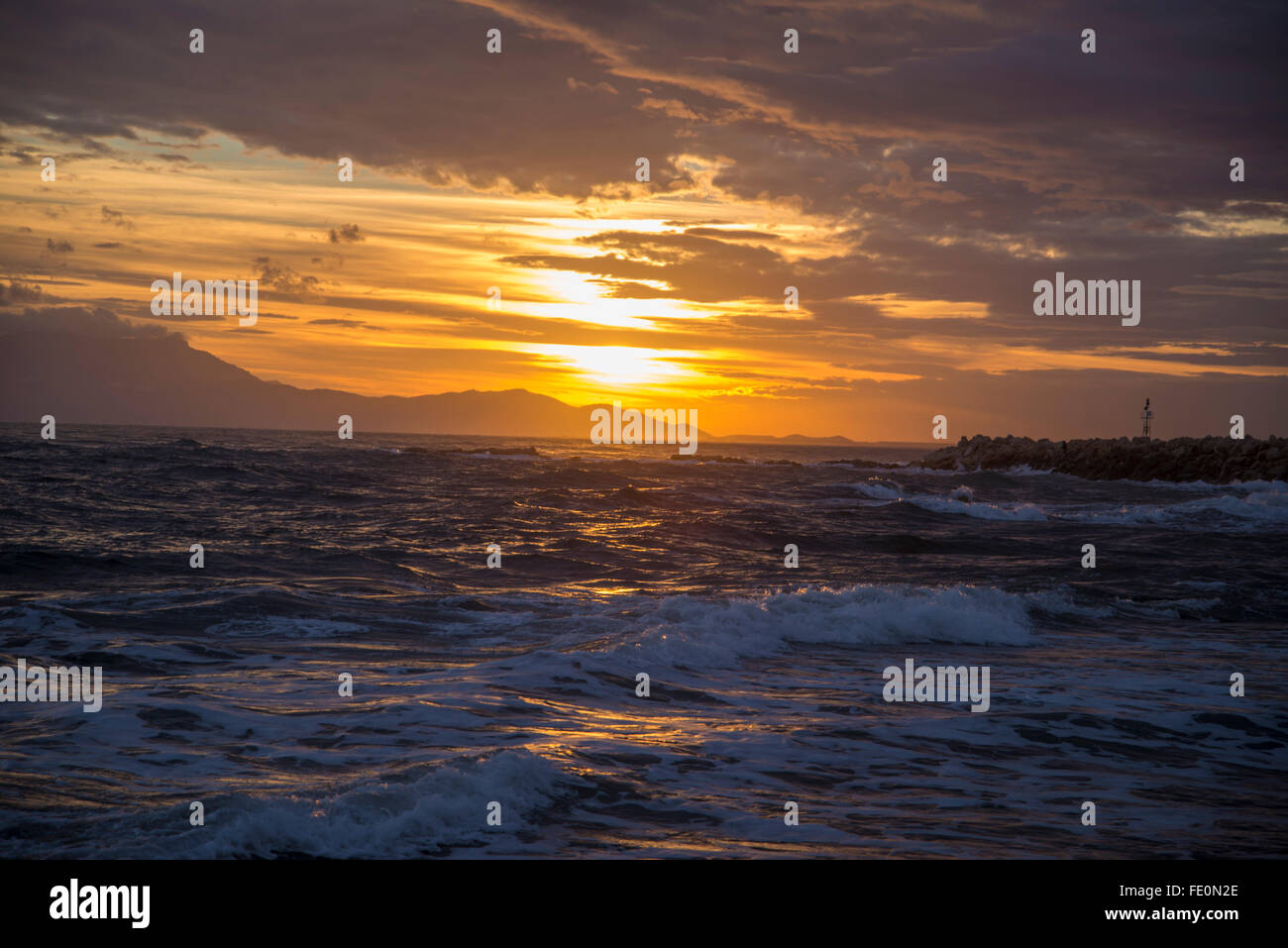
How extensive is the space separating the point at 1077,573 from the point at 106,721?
1868 centimetres

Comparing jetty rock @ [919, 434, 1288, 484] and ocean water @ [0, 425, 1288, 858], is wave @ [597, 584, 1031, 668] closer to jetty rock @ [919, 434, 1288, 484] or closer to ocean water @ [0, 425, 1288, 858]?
ocean water @ [0, 425, 1288, 858]

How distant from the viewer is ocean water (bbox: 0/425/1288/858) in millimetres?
5586

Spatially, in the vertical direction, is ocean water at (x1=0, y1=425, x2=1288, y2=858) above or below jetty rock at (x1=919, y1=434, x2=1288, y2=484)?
below

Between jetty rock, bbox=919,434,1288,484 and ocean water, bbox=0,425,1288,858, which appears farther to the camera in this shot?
jetty rock, bbox=919,434,1288,484

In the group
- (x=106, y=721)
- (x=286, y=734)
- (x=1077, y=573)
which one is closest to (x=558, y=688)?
(x=286, y=734)

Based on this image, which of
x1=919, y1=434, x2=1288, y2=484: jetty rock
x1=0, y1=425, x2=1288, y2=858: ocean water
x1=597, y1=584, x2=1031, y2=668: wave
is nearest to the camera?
x1=0, y1=425, x2=1288, y2=858: ocean water

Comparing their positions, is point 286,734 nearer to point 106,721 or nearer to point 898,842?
point 106,721

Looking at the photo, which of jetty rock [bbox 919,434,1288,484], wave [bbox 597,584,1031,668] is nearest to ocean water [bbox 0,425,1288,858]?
wave [bbox 597,584,1031,668]

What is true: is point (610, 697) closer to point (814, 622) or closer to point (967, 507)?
point (814, 622)

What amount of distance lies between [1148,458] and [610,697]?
206 feet

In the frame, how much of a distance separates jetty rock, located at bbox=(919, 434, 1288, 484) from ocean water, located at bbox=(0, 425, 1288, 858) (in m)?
40.1

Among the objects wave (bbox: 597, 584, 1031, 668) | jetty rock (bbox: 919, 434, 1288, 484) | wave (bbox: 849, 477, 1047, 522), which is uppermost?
jetty rock (bbox: 919, 434, 1288, 484)

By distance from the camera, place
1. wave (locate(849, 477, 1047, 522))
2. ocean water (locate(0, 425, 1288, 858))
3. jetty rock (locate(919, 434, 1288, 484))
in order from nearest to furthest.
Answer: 1. ocean water (locate(0, 425, 1288, 858))
2. wave (locate(849, 477, 1047, 522))
3. jetty rock (locate(919, 434, 1288, 484))
